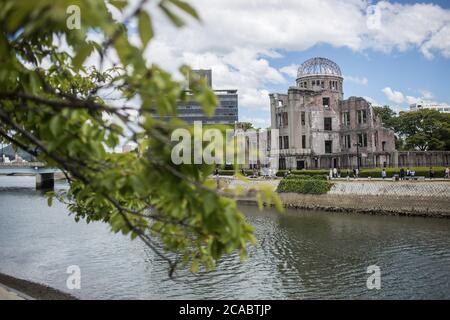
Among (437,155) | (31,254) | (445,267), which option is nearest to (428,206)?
(445,267)

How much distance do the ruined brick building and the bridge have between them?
39.4 meters

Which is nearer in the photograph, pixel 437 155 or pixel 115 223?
pixel 115 223

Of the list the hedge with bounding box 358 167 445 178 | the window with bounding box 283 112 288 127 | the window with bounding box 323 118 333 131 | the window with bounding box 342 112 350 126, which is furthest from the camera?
the window with bounding box 323 118 333 131

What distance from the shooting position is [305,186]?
4825cm

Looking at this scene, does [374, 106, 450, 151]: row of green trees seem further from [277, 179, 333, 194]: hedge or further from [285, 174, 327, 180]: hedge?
[277, 179, 333, 194]: hedge

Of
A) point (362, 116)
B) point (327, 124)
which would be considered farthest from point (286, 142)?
point (362, 116)

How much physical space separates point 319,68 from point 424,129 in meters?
22.7

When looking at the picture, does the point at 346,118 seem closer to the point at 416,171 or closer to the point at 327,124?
the point at 327,124

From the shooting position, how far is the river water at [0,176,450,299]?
16.5 metres

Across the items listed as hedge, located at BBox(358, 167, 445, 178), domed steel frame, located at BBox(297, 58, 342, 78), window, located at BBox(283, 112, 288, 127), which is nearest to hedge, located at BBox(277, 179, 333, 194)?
hedge, located at BBox(358, 167, 445, 178)

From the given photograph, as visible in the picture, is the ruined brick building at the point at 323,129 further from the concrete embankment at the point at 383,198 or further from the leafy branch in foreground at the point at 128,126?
the leafy branch in foreground at the point at 128,126

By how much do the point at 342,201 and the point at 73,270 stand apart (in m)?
31.1
